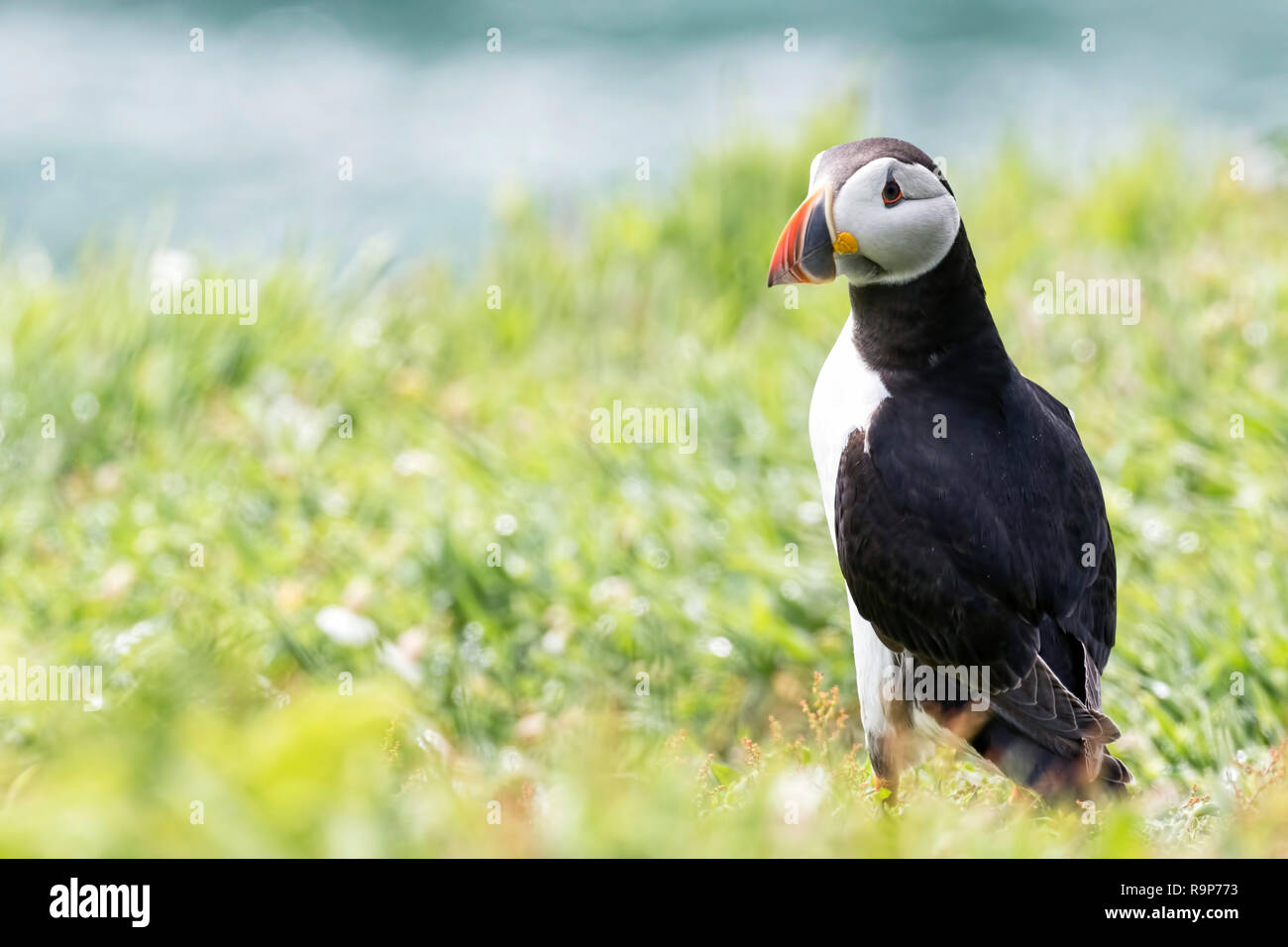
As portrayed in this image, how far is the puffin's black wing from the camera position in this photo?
3.25 metres

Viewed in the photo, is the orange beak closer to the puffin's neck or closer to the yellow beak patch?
the yellow beak patch

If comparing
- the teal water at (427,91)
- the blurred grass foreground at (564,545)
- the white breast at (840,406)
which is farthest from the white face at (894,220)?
the teal water at (427,91)

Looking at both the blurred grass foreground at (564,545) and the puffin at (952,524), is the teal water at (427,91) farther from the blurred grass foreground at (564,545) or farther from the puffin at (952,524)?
the puffin at (952,524)

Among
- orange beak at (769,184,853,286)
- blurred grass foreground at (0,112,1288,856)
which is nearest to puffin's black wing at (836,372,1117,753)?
blurred grass foreground at (0,112,1288,856)

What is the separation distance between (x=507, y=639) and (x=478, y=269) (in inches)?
176

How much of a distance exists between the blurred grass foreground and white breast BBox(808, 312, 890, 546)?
0.56 m

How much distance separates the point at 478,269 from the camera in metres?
9.05

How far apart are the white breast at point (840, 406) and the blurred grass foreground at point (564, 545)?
1.84ft

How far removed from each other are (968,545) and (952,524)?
61mm

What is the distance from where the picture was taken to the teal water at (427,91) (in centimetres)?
1591

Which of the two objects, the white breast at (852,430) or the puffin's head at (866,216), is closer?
the puffin's head at (866,216)

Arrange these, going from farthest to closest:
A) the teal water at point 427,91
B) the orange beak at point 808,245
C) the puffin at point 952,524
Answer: the teal water at point 427,91 → the puffin at point 952,524 → the orange beak at point 808,245

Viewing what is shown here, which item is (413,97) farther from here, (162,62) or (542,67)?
(162,62)

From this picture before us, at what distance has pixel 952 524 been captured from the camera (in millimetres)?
3270
